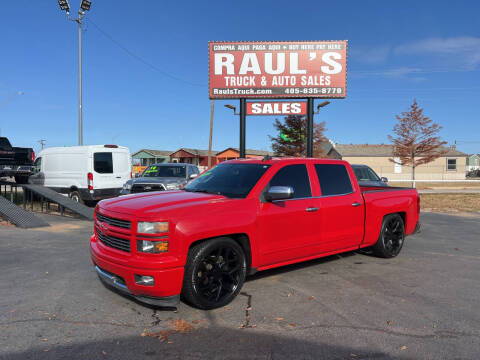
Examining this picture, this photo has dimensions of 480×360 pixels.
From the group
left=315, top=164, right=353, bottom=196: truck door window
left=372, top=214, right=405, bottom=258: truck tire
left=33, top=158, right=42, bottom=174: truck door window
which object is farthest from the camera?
left=33, top=158, right=42, bottom=174: truck door window

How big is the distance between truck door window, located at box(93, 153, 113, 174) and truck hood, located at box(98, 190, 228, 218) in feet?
30.0

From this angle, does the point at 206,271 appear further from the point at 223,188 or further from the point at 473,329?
the point at 473,329

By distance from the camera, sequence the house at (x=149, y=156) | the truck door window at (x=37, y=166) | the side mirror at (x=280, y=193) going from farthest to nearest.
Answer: the house at (x=149, y=156), the truck door window at (x=37, y=166), the side mirror at (x=280, y=193)

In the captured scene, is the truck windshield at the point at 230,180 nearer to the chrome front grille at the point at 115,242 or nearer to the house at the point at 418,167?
the chrome front grille at the point at 115,242

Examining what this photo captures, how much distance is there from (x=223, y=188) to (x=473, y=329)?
3.19 metres

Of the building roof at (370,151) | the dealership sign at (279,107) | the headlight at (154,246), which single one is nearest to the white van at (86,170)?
the dealership sign at (279,107)

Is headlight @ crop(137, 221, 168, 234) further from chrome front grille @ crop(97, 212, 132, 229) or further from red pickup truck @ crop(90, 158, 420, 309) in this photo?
chrome front grille @ crop(97, 212, 132, 229)

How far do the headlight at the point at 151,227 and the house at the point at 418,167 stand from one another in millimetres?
42436

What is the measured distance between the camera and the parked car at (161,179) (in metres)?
11.7

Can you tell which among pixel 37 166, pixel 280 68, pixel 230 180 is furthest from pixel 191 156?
pixel 230 180

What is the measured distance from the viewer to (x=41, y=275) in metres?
5.55

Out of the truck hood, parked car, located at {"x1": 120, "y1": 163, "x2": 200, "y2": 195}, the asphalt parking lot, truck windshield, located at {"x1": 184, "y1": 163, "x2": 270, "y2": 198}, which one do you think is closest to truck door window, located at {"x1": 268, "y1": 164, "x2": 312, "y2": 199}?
truck windshield, located at {"x1": 184, "y1": 163, "x2": 270, "y2": 198}

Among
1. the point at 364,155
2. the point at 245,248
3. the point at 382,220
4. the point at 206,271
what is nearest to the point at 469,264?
the point at 382,220

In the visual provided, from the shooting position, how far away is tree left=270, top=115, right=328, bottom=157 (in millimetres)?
29031
